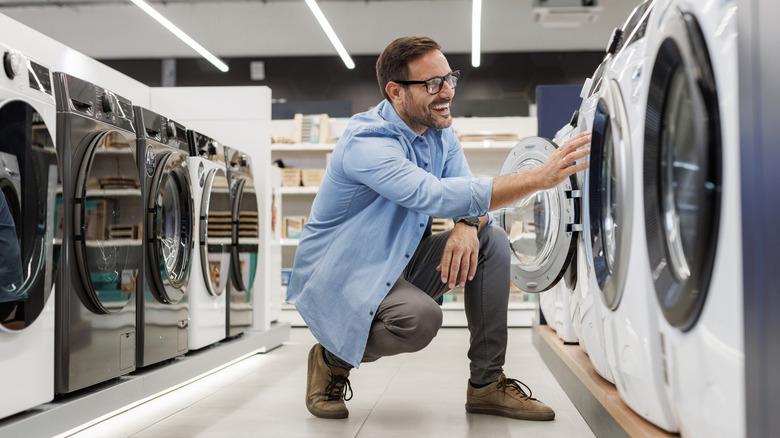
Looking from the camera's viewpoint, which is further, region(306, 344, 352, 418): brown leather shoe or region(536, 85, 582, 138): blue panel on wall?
region(536, 85, 582, 138): blue panel on wall

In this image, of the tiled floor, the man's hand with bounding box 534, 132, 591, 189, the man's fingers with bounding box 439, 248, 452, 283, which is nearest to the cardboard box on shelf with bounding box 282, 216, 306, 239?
the tiled floor

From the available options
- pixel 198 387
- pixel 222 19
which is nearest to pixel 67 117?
pixel 198 387

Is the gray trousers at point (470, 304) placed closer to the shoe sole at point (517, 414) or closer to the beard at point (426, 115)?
the shoe sole at point (517, 414)

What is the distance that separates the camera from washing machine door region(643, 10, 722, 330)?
1066 mm

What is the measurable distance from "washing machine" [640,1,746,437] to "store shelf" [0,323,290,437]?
5.19 ft

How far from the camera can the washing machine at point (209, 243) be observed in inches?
129

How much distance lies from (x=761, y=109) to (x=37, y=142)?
1783mm

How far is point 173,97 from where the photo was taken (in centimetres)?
452

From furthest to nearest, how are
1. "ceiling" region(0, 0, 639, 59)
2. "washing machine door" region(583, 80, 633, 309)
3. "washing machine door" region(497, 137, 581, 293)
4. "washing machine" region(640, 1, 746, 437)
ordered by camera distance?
1. "ceiling" region(0, 0, 639, 59)
2. "washing machine door" region(497, 137, 581, 293)
3. "washing machine door" region(583, 80, 633, 309)
4. "washing machine" region(640, 1, 746, 437)

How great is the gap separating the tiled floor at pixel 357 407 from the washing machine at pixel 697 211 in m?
0.94

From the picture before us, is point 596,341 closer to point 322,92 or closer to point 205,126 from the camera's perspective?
point 205,126

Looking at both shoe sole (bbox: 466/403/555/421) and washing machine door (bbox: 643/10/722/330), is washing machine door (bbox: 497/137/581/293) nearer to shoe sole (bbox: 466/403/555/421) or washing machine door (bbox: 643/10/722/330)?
shoe sole (bbox: 466/403/555/421)

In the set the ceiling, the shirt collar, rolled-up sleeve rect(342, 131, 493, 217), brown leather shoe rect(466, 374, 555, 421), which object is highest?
the ceiling

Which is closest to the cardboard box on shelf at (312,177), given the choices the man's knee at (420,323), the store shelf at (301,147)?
the store shelf at (301,147)
